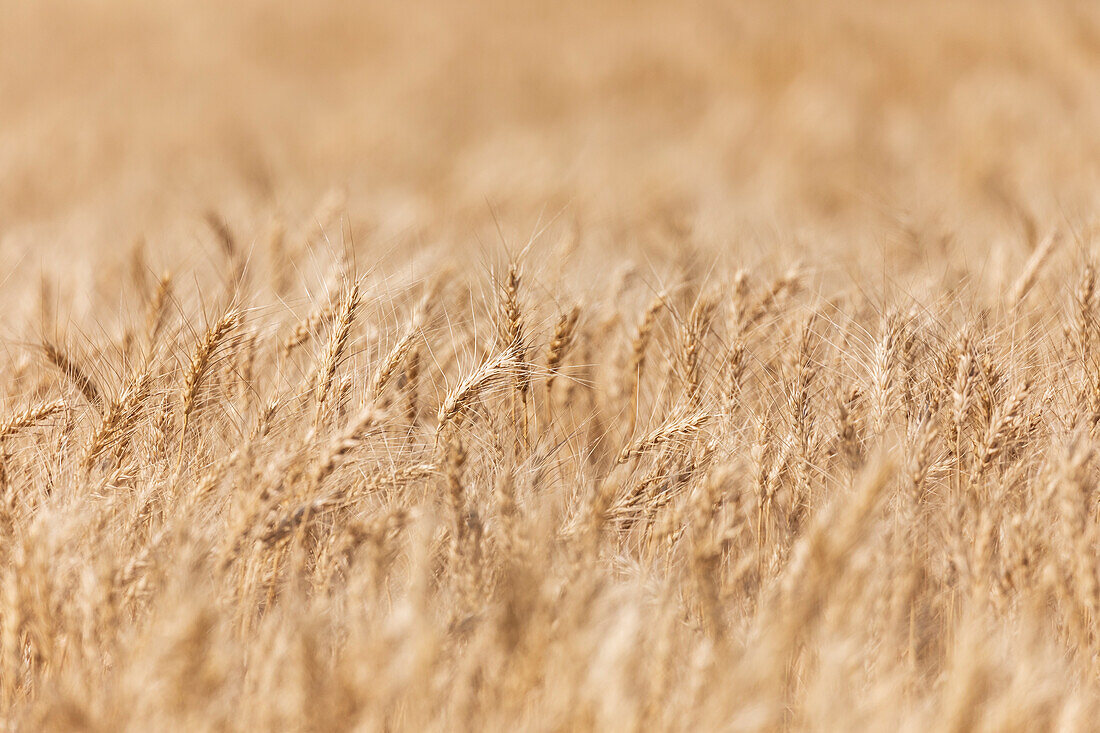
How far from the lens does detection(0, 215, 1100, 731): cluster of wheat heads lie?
98 cm

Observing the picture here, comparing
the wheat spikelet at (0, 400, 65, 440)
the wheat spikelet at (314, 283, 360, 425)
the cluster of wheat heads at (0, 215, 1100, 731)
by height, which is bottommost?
the cluster of wheat heads at (0, 215, 1100, 731)

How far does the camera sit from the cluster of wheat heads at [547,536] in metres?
0.98

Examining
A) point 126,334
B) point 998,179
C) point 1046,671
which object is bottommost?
point 1046,671

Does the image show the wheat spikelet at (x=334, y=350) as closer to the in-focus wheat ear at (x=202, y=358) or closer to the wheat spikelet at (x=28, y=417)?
the in-focus wheat ear at (x=202, y=358)

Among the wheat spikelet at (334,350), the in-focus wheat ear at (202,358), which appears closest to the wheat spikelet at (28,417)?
the in-focus wheat ear at (202,358)

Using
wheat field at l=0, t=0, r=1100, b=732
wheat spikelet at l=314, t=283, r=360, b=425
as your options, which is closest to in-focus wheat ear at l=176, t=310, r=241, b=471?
wheat field at l=0, t=0, r=1100, b=732

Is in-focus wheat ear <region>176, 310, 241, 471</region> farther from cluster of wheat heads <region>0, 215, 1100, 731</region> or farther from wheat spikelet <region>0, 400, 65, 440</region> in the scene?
wheat spikelet <region>0, 400, 65, 440</region>

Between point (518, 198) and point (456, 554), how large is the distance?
11.6 ft

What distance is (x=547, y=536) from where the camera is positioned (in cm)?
112

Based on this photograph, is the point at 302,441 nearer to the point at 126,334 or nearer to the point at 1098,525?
the point at 126,334

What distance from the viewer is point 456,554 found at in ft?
3.83

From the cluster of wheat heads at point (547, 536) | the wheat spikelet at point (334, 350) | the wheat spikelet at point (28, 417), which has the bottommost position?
the cluster of wheat heads at point (547, 536)

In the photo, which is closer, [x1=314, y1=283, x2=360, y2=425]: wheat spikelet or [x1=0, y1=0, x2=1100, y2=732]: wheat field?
[x1=0, y1=0, x2=1100, y2=732]: wheat field

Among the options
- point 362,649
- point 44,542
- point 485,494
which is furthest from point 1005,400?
point 44,542
